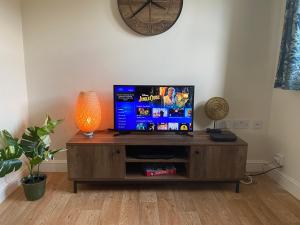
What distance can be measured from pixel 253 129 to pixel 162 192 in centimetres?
130

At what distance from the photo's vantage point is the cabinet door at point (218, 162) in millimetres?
2266

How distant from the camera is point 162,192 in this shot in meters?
2.36

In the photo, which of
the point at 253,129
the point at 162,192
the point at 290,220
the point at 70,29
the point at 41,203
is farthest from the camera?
the point at 253,129

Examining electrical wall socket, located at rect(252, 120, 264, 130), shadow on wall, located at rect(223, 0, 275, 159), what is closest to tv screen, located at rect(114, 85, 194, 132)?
shadow on wall, located at rect(223, 0, 275, 159)

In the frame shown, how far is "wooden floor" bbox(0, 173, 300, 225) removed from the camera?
75.7 inches

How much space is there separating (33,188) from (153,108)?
4.38ft

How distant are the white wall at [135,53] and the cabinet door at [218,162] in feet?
1.85

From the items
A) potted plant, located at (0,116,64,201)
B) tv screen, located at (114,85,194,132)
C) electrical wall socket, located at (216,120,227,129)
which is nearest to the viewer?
potted plant, located at (0,116,64,201)

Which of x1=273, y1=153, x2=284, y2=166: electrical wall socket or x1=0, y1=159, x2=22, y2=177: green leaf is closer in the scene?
x1=0, y1=159, x2=22, y2=177: green leaf

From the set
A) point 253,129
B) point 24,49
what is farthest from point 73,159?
point 253,129

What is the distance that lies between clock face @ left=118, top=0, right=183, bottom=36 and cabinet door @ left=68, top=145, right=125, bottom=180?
128 centimetres

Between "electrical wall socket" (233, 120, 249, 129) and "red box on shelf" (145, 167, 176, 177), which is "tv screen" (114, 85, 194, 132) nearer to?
"red box on shelf" (145, 167, 176, 177)

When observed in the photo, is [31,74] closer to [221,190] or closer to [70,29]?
[70,29]

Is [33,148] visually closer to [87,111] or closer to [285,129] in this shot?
[87,111]
